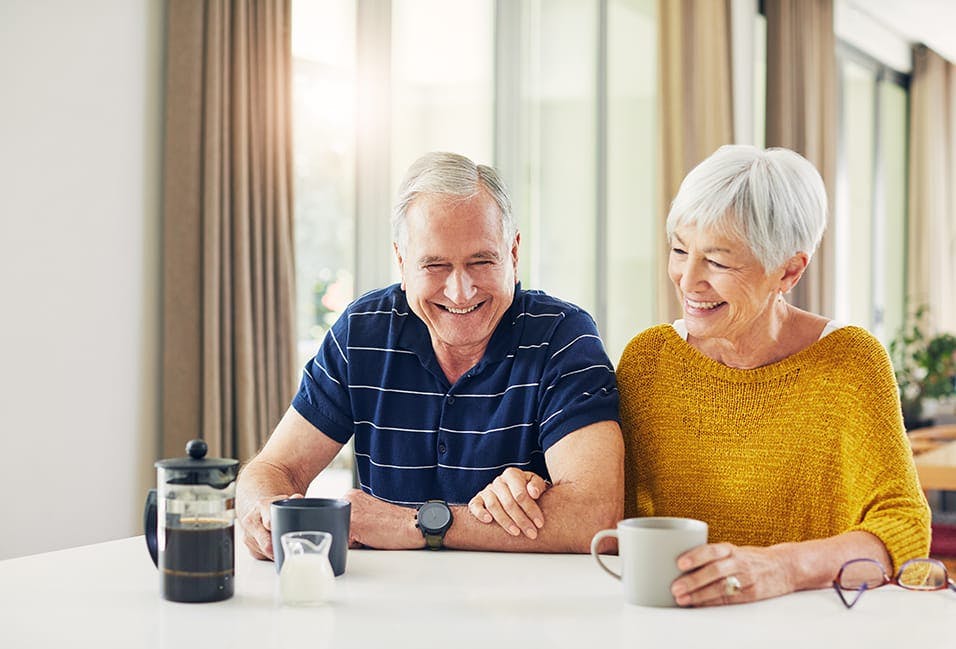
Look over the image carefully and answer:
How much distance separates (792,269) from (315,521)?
869 millimetres

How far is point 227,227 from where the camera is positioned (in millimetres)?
3154

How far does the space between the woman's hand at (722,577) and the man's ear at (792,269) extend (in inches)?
22.5

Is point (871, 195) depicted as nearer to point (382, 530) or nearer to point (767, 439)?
point (767, 439)

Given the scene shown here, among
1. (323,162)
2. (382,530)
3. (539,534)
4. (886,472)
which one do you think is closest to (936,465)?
(323,162)

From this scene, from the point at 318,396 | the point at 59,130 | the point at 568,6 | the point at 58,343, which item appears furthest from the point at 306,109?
the point at 318,396

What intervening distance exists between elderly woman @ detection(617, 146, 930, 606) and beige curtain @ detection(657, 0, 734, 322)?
323 centimetres

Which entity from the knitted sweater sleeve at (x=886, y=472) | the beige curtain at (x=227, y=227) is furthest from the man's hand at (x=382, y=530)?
the beige curtain at (x=227, y=227)

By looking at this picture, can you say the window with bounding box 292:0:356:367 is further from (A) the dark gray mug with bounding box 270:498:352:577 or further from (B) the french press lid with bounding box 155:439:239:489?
(B) the french press lid with bounding box 155:439:239:489

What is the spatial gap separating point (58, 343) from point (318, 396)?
121cm

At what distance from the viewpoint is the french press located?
48.5 inches

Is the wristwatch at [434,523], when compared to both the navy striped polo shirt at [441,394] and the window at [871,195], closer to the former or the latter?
the navy striped polo shirt at [441,394]

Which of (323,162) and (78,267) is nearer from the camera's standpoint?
(78,267)

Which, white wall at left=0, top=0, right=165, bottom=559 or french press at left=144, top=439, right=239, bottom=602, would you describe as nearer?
french press at left=144, top=439, right=239, bottom=602

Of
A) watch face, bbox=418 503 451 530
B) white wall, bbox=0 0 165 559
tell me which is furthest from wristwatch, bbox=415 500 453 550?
white wall, bbox=0 0 165 559
